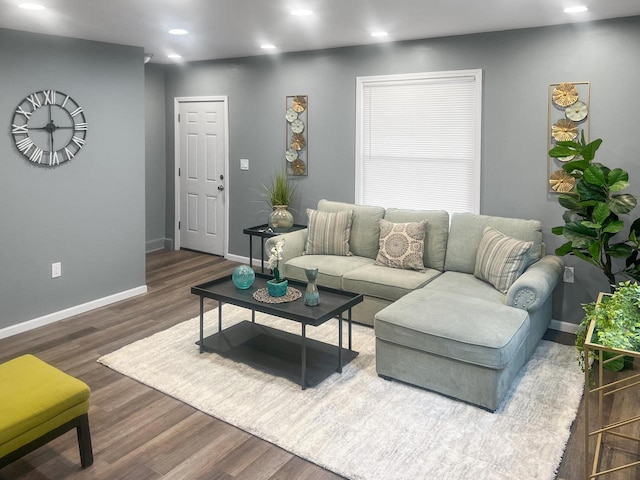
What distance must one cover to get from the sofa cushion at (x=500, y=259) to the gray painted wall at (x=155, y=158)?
4.45 meters

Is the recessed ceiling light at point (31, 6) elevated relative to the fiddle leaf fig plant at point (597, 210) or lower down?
elevated

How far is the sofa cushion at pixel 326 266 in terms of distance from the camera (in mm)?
4465

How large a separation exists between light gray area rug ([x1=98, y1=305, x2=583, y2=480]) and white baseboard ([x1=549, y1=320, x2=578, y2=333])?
471 mm

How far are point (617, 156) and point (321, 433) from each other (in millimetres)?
3009

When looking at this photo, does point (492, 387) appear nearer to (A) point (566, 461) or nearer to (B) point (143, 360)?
(A) point (566, 461)

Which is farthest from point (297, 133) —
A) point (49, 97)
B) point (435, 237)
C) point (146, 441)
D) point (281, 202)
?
point (146, 441)

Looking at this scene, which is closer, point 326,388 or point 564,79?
point 326,388

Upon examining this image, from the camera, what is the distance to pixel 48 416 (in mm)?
2377

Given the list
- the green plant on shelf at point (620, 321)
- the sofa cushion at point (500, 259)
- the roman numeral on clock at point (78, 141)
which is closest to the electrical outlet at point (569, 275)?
the sofa cushion at point (500, 259)

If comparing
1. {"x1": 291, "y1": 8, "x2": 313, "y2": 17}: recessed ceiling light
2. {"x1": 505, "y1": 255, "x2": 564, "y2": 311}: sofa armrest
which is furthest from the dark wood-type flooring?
{"x1": 291, "y1": 8, "x2": 313, "y2": 17}: recessed ceiling light

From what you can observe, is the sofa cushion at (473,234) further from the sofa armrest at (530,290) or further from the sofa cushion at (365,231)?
the sofa cushion at (365,231)

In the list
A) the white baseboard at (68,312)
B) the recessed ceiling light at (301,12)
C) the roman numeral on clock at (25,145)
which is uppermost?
the recessed ceiling light at (301,12)

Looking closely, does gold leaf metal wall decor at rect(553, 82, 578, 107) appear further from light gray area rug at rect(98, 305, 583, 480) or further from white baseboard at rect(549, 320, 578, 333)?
light gray area rug at rect(98, 305, 583, 480)

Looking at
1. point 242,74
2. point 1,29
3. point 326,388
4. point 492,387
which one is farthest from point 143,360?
point 242,74
